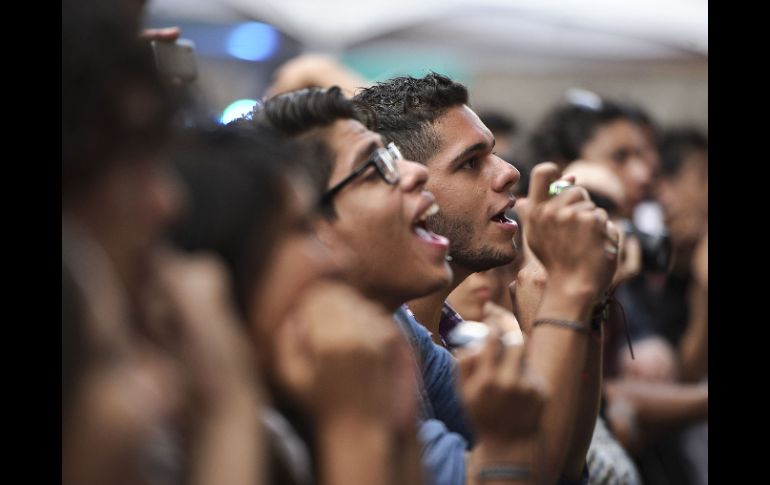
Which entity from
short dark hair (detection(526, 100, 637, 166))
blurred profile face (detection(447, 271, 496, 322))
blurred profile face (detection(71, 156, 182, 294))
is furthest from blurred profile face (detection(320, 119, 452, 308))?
short dark hair (detection(526, 100, 637, 166))

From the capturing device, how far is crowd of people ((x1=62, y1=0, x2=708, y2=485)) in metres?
1.48

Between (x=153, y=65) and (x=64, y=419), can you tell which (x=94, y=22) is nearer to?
(x=153, y=65)

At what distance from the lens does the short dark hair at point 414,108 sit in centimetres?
339

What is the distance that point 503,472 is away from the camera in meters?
2.17

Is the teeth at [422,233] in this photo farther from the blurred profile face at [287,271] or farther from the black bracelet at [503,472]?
the blurred profile face at [287,271]

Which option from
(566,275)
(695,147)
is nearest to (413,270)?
(566,275)

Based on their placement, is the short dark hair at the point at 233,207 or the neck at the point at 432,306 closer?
the short dark hair at the point at 233,207

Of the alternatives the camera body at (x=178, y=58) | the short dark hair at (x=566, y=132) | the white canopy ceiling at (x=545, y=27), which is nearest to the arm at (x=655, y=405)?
the short dark hair at (x=566, y=132)

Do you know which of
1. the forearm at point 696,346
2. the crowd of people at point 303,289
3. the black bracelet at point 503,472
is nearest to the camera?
the crowd of people at point 303,289

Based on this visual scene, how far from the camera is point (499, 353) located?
83.7 inches

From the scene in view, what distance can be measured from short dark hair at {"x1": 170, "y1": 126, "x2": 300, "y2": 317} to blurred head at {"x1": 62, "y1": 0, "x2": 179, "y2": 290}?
16 cm

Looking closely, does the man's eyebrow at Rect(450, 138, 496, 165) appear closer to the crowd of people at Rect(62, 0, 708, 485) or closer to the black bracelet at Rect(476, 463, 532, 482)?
the crowd of people at Rect(62, 0, 708, 485)

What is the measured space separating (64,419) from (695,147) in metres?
7.35

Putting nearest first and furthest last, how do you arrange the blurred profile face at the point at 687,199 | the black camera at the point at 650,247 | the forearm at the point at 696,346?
the black camera at the point at 650,247 → the forearm at the point at 696,346 → the blurred profile face at the point at 687,199
